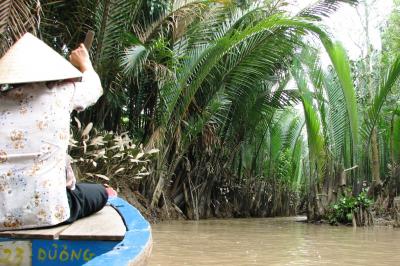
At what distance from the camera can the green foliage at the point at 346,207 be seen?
9055 millimetres

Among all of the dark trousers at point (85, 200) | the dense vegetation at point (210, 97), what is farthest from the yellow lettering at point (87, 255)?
the dense vegetation at point (210, 97)

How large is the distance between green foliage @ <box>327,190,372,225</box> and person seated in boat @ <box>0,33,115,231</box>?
7.37 metres

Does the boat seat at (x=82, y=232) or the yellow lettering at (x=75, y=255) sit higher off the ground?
the boat seat at (x=82, y=232)

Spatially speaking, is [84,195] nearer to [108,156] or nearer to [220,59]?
[108,156]

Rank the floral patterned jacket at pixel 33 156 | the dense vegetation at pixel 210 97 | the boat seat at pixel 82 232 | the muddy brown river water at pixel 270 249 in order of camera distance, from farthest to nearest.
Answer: the dense vegetation at pixel 210 97, the muddy brown river water at pixel 270 249, the floral patterned jacket at pixel 33 156, the boat seat at pixel 82 232

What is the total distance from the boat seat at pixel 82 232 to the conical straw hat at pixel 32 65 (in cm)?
61

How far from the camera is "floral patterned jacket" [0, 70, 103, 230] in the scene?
2.21 metres

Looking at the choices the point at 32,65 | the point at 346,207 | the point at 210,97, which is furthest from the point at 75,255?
the point at 210,97

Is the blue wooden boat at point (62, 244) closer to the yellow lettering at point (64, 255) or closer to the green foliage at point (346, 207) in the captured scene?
the yellow lettering at point (64, 255)

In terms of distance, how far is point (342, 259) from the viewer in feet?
14.9

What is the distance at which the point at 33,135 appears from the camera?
2264mm

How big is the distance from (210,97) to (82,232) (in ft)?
25.9

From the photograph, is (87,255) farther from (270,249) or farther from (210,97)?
(210,97)

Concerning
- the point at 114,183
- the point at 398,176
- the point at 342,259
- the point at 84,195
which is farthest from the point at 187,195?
the point at 84,195
